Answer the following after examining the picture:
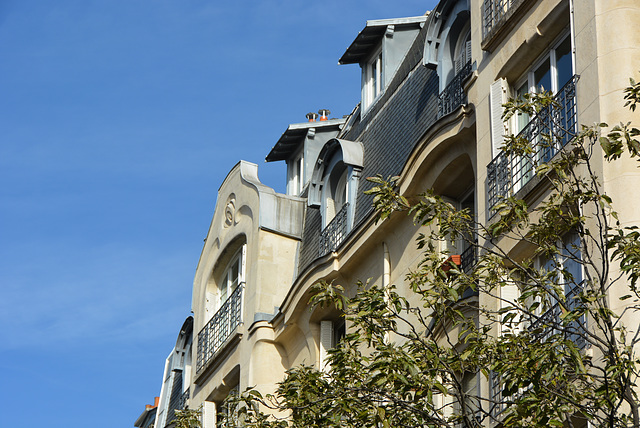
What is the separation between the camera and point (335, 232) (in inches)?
902

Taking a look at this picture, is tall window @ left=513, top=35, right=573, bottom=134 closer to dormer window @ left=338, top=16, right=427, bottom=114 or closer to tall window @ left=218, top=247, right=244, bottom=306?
dormer window @ left=338, top=16, right=427, bottom=114

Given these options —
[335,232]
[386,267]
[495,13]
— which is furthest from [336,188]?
[495,13]

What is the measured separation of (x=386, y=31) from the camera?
24.5 m

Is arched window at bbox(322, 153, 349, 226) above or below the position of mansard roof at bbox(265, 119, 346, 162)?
below

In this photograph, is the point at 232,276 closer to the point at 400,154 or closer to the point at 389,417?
the point at 400,154

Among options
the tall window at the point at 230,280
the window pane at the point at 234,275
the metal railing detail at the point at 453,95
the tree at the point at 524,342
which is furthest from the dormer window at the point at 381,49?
the tree at the point at 524,342

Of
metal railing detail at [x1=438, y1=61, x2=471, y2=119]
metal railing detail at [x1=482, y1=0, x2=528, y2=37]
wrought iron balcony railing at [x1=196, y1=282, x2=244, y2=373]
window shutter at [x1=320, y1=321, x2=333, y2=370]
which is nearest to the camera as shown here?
metal railing detail at [x1=482, y1=0, x2=528, y2=37]

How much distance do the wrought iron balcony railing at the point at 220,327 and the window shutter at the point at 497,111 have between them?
31.1ft

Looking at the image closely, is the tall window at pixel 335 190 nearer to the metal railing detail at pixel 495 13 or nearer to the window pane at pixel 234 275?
the window pane at pixel 234 275

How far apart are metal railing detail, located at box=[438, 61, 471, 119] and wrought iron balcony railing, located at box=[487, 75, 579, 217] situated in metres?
2.25

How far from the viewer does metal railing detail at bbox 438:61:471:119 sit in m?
19.0

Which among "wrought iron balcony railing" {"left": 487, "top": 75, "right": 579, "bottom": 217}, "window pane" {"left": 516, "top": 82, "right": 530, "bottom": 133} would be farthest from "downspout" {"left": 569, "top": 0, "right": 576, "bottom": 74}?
"window pane" {"left": 516, "top": 82, "right": 530, "bottom": 133}

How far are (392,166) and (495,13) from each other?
4.17m

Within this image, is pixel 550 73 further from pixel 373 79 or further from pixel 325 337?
pixel 373 79
